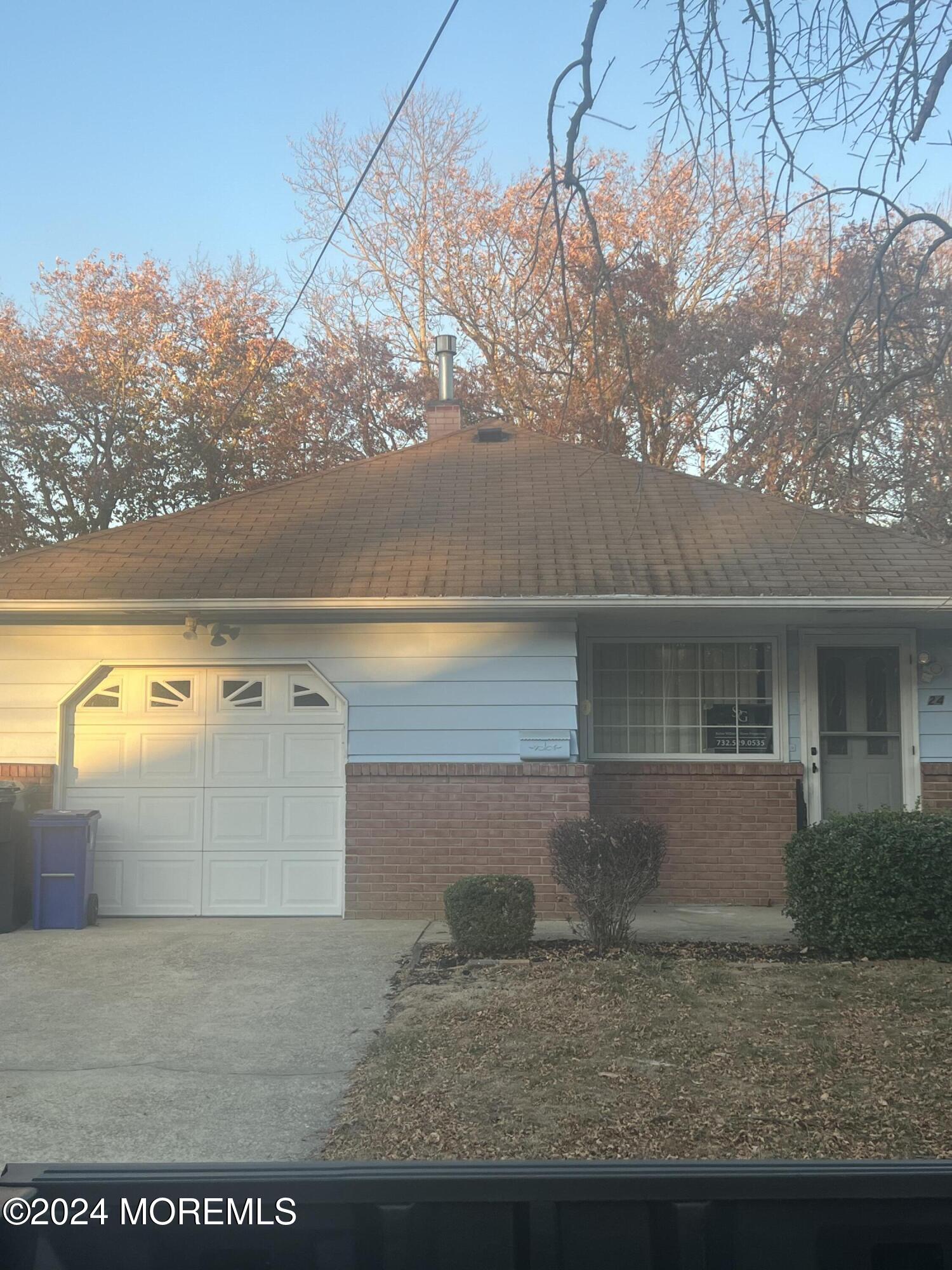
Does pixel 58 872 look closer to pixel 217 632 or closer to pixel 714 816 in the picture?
pixel 217 632

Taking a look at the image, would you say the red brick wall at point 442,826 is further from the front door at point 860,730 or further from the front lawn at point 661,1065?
the front door at point 860,730

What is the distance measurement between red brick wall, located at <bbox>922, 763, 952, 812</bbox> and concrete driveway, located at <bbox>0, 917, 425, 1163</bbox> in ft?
16.7

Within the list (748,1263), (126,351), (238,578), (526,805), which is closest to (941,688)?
(526,805)

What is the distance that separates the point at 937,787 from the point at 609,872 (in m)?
4.44

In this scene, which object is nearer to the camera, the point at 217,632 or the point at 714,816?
the point at 217,632

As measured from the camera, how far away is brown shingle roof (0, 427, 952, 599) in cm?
1041

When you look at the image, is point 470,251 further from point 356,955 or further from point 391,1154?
point 391,1154

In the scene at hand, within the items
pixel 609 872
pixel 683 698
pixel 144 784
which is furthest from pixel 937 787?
pixel 144 784

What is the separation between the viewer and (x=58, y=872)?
391 inches

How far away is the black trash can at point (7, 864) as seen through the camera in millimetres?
9727

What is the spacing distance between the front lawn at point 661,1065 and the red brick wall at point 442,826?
7.60ft

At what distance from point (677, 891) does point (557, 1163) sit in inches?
371

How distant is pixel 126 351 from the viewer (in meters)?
25.3

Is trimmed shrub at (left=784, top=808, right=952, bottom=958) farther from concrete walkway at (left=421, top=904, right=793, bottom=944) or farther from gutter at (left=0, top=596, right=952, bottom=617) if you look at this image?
gutter at (left=0, top=596, right=952, bottom=617)
